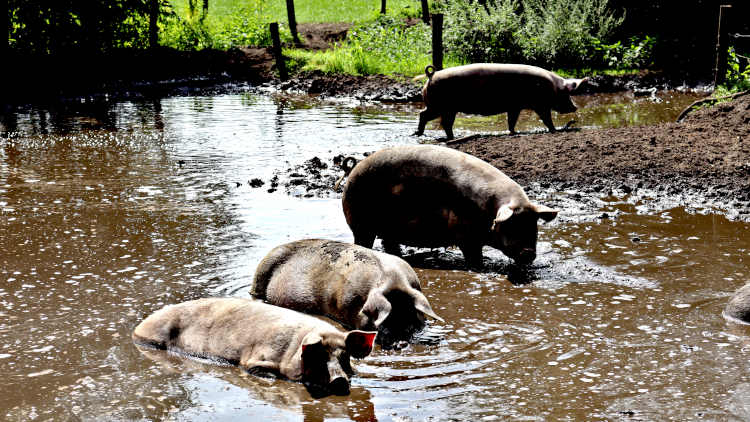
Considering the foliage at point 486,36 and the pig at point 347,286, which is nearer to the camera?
the pig at point 347,286

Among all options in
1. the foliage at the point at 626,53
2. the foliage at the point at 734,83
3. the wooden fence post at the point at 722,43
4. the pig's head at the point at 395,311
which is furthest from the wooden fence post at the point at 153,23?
the pig's head at the point at 395,311

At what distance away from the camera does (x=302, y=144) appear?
Result: 1397 centimetres

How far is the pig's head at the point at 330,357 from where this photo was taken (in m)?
4.93

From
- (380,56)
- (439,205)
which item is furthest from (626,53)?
(439,205)

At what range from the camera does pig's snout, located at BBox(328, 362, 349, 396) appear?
16.1ft

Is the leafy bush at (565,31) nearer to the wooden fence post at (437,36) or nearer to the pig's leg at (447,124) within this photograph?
the wooden fence post at (437,36)

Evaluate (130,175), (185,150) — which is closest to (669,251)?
(130,175)

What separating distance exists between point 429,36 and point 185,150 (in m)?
13.6

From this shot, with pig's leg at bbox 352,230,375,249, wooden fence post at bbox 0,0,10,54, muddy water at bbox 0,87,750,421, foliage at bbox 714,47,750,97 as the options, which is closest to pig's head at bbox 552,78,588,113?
foliage at bbox 714,47,750,97

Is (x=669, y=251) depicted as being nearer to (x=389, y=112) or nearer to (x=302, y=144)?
(x=302, y=144)

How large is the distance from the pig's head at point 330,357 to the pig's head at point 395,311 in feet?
1.69

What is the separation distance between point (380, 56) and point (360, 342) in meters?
20.0

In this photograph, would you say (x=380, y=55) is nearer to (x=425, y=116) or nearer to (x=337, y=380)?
(x=425, y=116)

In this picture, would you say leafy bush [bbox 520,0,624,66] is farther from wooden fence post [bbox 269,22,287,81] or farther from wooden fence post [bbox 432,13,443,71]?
wooden fence post [bbox 269,22,287,81]
